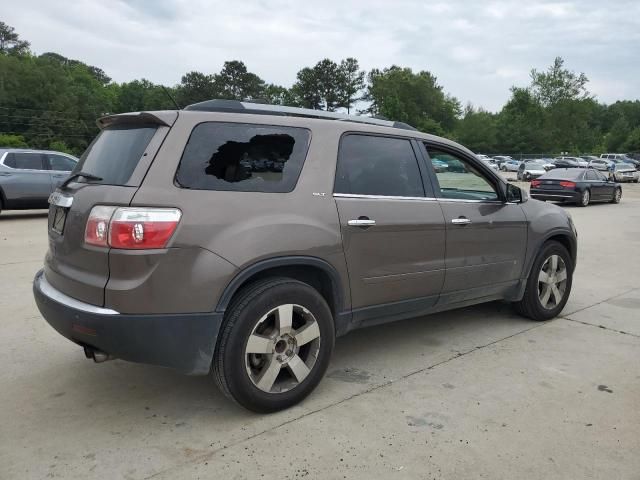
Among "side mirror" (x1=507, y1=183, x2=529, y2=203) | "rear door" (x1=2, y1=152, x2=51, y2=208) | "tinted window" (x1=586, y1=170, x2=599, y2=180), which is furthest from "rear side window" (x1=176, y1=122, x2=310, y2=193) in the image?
"tinted window" (x1=586, y1=170, x2=599, y2=180)

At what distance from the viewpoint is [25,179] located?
12336mm

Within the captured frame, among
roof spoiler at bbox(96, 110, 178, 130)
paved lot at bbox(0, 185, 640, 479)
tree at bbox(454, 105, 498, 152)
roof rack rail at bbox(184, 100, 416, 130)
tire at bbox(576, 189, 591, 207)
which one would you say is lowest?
paved lot at bbox(0, 185, 640, 479)

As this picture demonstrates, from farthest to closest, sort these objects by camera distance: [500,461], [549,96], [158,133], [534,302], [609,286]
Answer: [549,96] < [609,286] < [534,302] < [158,133] < [500,461]

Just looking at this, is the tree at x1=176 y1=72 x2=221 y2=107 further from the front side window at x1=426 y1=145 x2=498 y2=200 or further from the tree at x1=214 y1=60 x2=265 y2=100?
the front side window at x1=426 y1=145 x2=498 y2=200

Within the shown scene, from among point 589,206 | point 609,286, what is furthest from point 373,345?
point 589,206

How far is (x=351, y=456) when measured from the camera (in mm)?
2684

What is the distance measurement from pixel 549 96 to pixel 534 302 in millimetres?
93264

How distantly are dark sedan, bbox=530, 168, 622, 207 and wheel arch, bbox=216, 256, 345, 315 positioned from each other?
1706cm

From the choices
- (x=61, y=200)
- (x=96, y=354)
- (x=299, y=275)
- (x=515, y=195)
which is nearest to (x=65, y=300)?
(x=96, y=354)

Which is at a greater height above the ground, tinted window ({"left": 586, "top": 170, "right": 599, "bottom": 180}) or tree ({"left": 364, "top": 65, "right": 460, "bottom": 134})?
tree ({"left": 364, "top": 65, "right": 460, "bottom": 134})

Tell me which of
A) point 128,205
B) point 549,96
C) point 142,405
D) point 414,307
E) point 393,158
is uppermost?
point 549,96

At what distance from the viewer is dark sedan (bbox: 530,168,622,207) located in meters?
18.1

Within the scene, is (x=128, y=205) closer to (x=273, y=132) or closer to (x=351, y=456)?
(x=273, y=132)

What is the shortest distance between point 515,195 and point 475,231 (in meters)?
0.74
